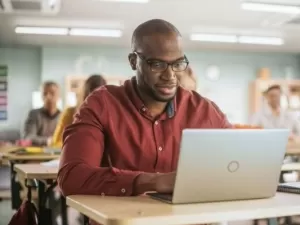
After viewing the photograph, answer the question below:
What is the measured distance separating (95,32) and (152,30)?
22.3ft

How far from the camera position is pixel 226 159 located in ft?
4.44

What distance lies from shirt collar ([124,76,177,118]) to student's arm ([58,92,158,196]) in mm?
110

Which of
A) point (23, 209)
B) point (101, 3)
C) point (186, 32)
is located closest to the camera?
point (23, 209)

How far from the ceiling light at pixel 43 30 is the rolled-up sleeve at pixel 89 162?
6557 millimetres

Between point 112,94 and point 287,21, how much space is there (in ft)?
20.6

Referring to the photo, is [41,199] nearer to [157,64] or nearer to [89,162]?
[89,162]

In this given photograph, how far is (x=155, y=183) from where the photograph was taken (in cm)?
147

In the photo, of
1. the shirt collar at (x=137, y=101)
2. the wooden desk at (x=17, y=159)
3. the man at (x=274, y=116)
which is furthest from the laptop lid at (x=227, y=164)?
the man at (x=274, y=116)

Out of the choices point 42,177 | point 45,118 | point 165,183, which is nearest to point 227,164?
point 165,183

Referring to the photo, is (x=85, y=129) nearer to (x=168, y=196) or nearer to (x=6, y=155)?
(x=168, y=196)

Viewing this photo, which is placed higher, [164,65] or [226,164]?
[164,65]

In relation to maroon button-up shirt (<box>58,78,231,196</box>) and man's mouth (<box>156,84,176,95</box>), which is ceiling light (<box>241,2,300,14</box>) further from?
man's mouth (<box>156,84,176,95</box>)

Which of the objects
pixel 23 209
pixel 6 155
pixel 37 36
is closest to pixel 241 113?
pixel 37 36

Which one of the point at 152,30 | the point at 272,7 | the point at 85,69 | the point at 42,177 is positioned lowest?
the point at 42,177
